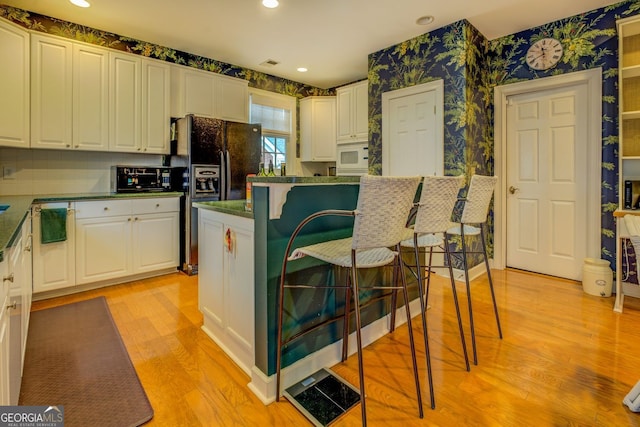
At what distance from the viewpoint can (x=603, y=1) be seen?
296 centimetres

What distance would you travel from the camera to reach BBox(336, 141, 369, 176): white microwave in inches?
184

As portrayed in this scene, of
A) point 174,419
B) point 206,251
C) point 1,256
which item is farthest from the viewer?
point 206,251

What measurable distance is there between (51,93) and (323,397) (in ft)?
11.8

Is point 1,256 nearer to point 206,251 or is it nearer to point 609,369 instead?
point 206,251

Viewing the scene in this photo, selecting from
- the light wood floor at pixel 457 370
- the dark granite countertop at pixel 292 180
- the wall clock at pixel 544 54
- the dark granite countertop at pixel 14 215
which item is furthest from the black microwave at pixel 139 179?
the wall clock at pixel 544 54

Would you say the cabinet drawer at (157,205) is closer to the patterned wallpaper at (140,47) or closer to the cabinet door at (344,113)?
the patterned wallpaper at (140,47)

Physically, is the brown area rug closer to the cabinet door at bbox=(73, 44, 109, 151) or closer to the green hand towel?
the green hand towel

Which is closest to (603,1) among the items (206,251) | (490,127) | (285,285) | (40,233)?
(490,127)

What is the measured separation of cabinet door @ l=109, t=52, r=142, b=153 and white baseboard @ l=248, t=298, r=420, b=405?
9.79ft

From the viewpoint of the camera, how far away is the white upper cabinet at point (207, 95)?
154 inches

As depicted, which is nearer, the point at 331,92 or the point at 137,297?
the point at 137,297

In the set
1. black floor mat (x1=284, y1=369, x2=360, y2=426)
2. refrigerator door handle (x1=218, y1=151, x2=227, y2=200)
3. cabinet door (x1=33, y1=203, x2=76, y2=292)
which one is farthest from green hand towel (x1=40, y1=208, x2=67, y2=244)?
black floor mat (x1=284, y1=369, x2=360, y2=426)

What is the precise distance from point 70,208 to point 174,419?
2.38 meters

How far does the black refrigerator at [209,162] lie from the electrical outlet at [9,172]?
1.50 meters
